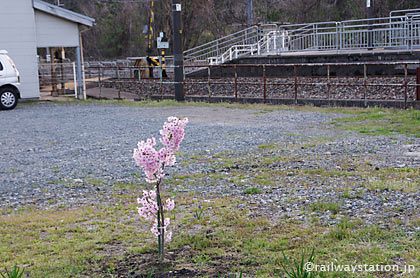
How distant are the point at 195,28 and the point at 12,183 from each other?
1573 inches

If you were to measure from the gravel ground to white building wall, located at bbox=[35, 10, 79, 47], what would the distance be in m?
6.56

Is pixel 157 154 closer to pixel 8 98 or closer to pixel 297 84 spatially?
pixel 297 84

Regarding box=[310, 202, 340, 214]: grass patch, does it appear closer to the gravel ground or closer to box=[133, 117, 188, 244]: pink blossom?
the gravel ground

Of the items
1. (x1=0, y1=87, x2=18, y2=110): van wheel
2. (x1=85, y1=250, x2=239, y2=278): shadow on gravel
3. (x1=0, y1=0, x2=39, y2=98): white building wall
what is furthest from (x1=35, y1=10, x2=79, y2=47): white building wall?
(x1=85, y1=250, x2=239, y2=278): shadow on gravel

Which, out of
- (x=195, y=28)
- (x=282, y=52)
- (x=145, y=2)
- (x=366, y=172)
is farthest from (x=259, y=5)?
(x=366, y=172)

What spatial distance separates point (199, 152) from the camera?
35.7 ft

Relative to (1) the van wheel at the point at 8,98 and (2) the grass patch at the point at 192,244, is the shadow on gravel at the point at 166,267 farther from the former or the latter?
(1) the van wheel at the point at 8,98

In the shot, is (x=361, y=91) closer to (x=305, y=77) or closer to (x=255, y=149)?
(x=305, y=77)

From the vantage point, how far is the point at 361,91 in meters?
21.0

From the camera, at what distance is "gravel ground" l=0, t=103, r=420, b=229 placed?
285 inches

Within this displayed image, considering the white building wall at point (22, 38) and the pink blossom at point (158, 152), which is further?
the white building wall at point (22, 38)

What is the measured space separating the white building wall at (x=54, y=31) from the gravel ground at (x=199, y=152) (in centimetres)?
656

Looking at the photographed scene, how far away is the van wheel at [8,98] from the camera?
21047 millimetres

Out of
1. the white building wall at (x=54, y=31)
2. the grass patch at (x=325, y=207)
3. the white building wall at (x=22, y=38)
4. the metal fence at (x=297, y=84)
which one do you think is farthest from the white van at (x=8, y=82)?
the grass patch at (x=325, y=207)
